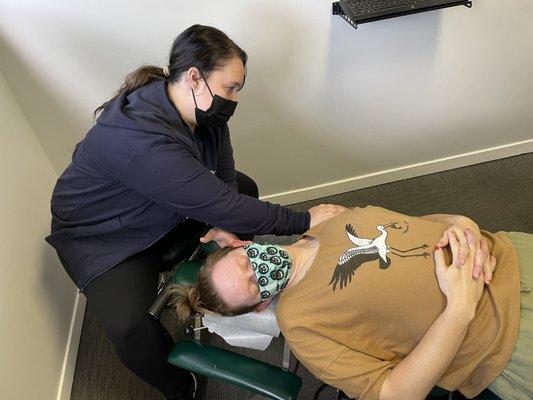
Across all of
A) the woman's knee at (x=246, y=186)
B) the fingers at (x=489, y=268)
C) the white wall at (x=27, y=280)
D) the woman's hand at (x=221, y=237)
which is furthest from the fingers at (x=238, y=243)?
the white wall at (x=27, y=280)

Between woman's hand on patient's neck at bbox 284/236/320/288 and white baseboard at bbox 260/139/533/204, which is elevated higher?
woman's hand on patient's neck at bbox 284/236/320/288

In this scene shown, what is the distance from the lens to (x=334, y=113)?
2.09 metres

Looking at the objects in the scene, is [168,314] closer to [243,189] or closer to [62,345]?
[62,345]

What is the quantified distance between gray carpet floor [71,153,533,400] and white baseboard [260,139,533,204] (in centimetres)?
3

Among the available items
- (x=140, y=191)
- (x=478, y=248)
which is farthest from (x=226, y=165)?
(x=478, y=248)

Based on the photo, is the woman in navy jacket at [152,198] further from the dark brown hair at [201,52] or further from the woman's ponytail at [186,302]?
the woman's ponytail at [186,302]

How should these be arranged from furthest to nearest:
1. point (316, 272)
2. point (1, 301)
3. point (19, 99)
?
point (19, 99) < point (1, 301) < point (316, 272)

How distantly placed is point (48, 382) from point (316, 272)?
1160mm

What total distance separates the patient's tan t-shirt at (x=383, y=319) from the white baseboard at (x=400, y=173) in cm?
128

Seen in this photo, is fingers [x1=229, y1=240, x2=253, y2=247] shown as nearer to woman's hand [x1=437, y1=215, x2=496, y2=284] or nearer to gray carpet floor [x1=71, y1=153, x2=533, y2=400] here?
woman's hand [x1=437, y1=215, x2=496, y2=284]

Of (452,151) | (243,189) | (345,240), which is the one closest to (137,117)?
(243,189)

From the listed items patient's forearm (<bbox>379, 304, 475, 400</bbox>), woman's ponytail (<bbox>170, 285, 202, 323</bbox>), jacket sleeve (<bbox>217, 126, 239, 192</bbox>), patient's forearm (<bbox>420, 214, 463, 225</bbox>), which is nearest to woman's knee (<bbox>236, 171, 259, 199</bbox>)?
jacket sleeve (<bbox>217, 126, 239, 192</bbox>)

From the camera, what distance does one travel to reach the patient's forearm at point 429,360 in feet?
3.24

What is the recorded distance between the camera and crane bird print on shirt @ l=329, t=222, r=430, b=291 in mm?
1116
